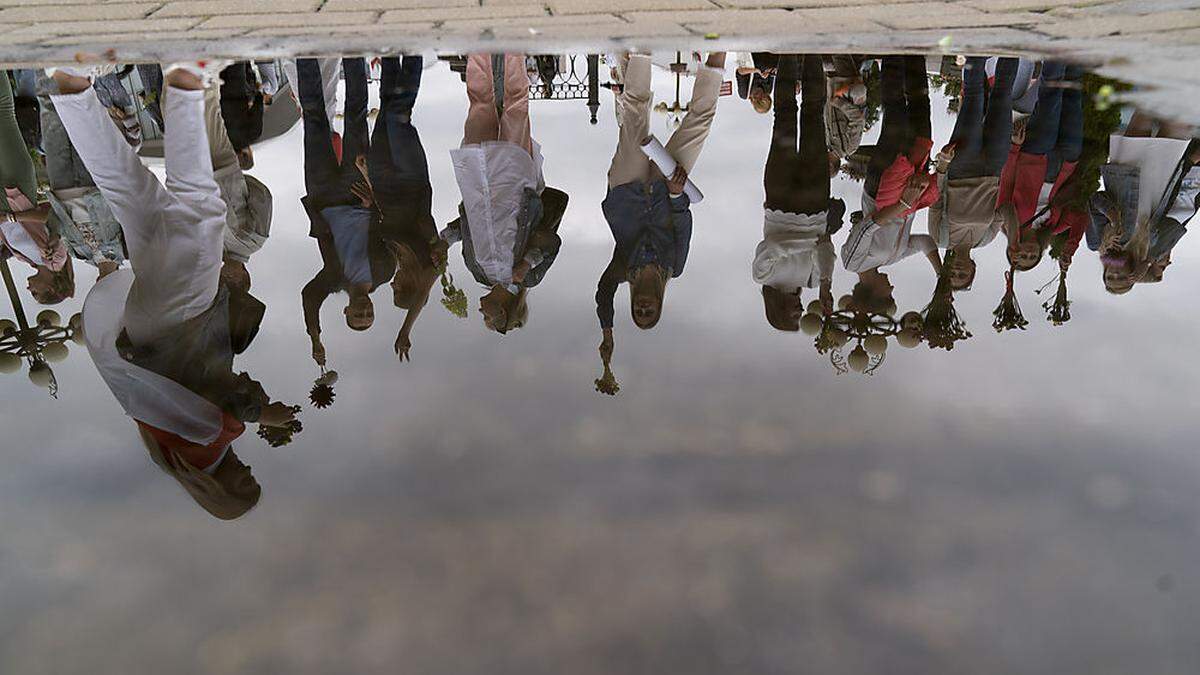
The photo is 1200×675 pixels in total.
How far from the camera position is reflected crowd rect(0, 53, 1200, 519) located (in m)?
1.85

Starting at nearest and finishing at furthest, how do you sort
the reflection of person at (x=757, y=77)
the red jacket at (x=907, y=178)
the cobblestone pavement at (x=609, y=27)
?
the red jacket at (x=907, y=178), the cobblestone pavement at (x=609, y=27), the reflection of person at (x=757, y=77)

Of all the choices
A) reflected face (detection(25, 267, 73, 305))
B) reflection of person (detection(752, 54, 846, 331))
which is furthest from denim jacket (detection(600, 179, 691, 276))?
reflected face (detection(25, 267, 73, 305))

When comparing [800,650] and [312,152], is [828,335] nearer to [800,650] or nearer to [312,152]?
[800,650]

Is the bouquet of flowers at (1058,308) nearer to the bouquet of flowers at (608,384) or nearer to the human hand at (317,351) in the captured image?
the bouquet of flowers at (608,384)

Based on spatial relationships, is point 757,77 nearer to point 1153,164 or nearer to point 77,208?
point 1153,164

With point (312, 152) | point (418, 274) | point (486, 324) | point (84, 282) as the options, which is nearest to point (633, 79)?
point (312, 152)

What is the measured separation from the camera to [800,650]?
1095 millimetres

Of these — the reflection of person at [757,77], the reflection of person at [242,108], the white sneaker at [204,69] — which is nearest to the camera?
the reflection of person at [242,108]

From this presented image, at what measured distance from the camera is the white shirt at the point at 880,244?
222 cm

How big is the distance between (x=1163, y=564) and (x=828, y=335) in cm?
79

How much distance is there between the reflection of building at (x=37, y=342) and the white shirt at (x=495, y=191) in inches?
38.4

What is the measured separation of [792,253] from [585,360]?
0.79m

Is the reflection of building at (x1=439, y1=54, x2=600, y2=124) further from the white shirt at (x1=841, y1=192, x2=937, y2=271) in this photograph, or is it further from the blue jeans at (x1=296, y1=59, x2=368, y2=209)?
the white shirt at (x1=841, y1=192, x2=937, y2=271)

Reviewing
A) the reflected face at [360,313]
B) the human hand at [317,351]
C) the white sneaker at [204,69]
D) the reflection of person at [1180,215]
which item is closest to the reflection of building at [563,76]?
the white sneaker at [204,69]
